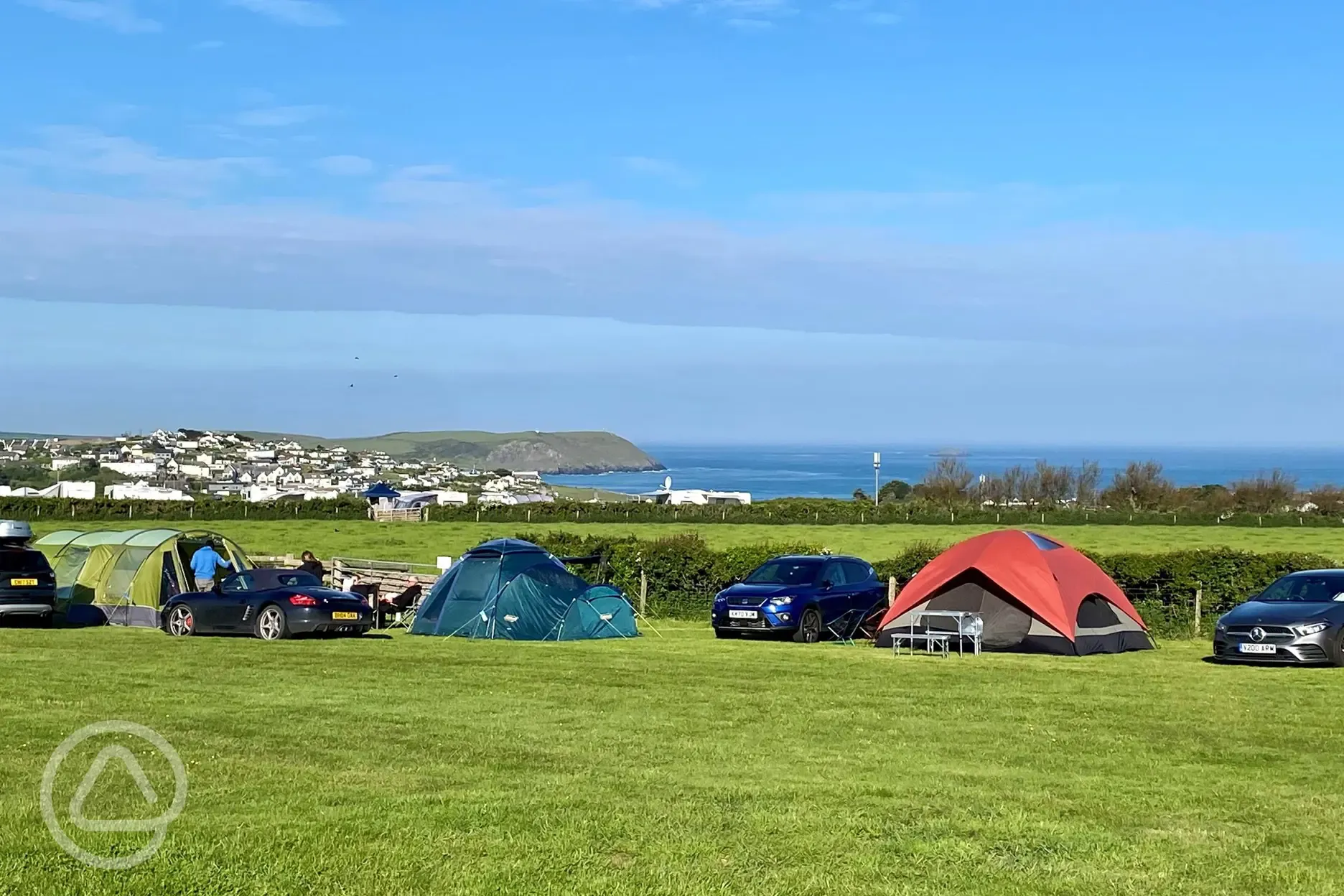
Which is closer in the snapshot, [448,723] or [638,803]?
[638,803]

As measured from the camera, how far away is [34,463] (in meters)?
137

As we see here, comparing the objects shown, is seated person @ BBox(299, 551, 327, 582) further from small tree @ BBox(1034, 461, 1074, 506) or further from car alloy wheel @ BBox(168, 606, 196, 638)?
small tree @ BBox(1034, 461, 1074, 506)

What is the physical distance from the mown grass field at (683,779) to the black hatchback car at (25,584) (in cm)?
612

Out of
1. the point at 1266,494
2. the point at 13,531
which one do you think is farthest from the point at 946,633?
the point at 1266,494

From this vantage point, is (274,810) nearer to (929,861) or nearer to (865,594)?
(929,861)

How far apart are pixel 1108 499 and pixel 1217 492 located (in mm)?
6209

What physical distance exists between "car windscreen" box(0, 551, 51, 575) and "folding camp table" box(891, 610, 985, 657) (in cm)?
1419

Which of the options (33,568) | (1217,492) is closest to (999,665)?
(33,568)

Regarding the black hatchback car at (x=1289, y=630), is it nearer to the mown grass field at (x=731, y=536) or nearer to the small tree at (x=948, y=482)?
the mown grass field at (x=731, y=536)

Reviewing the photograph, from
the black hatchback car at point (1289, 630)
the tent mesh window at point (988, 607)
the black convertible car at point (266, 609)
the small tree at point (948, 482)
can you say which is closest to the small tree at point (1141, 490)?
the small tree at point (948, 482)

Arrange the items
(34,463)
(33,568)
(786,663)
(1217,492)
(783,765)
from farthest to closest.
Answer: (34,463) → (1217,492) → (33,568) → (786,663) → (783,765)

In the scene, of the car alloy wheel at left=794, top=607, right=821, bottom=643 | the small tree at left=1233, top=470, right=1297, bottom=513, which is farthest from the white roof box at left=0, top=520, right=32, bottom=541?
the small tree at left=1233, top=470, right=1297, bottom=513

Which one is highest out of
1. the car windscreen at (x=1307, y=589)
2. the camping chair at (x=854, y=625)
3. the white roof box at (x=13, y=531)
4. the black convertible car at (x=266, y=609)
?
the white roof box at (x=13, y=531)

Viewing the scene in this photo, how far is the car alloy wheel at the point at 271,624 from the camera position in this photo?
923 inches
